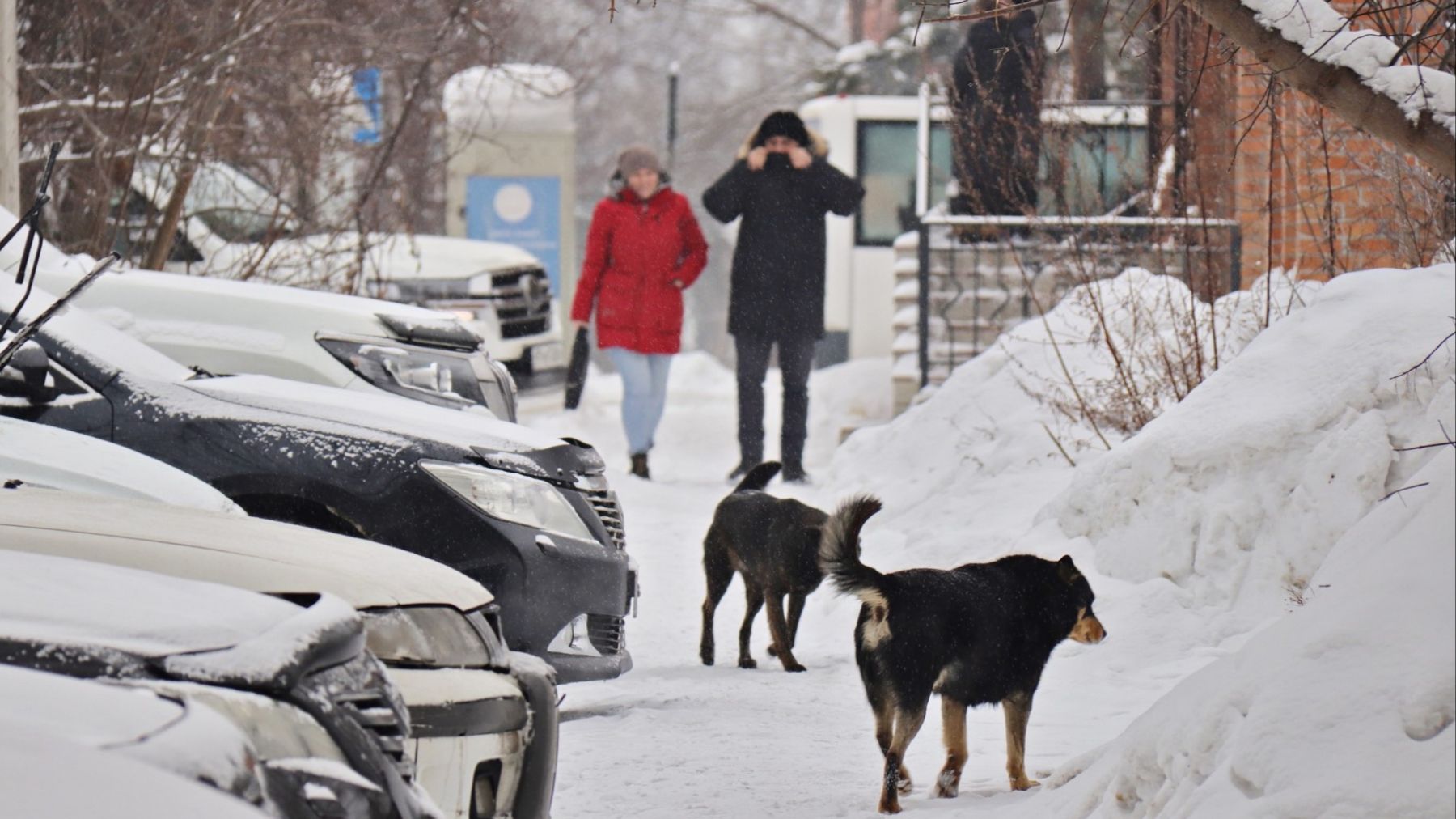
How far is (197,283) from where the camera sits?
6.92 m

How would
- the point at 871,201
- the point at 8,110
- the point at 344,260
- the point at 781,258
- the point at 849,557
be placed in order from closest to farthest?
the point at 849,557 → the point at 8,110 → the point at 781,258 → the point at 344,260 → the point at 871,201

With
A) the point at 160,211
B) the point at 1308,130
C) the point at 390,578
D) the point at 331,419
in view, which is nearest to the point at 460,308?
the point at 160,211

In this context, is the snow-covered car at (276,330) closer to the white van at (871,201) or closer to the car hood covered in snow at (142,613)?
the car hood covered in snow at (142,613)

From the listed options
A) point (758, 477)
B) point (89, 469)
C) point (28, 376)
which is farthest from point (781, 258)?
point (89, 469)

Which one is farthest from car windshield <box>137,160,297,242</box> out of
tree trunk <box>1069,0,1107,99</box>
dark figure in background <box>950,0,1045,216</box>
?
tree trunk <box>1069,0,1107,99</box>

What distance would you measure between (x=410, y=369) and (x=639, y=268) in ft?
18.2

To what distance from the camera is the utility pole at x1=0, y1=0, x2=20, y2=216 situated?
8711 millimetres

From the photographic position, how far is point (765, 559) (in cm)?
730

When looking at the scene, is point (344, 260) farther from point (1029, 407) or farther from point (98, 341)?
point (98, 341)

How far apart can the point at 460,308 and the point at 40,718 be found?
1218cm

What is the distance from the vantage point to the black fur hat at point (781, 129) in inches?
487

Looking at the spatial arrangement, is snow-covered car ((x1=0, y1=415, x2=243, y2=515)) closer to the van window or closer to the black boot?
the black boot

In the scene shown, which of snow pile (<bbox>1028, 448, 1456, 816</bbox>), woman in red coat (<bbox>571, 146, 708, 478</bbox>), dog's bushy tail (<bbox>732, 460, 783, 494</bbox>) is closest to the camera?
snow pile (<bbox>1028, 448, 1456, 816</bbox>)

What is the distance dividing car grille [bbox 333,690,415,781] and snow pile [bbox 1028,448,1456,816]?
1617 mm
